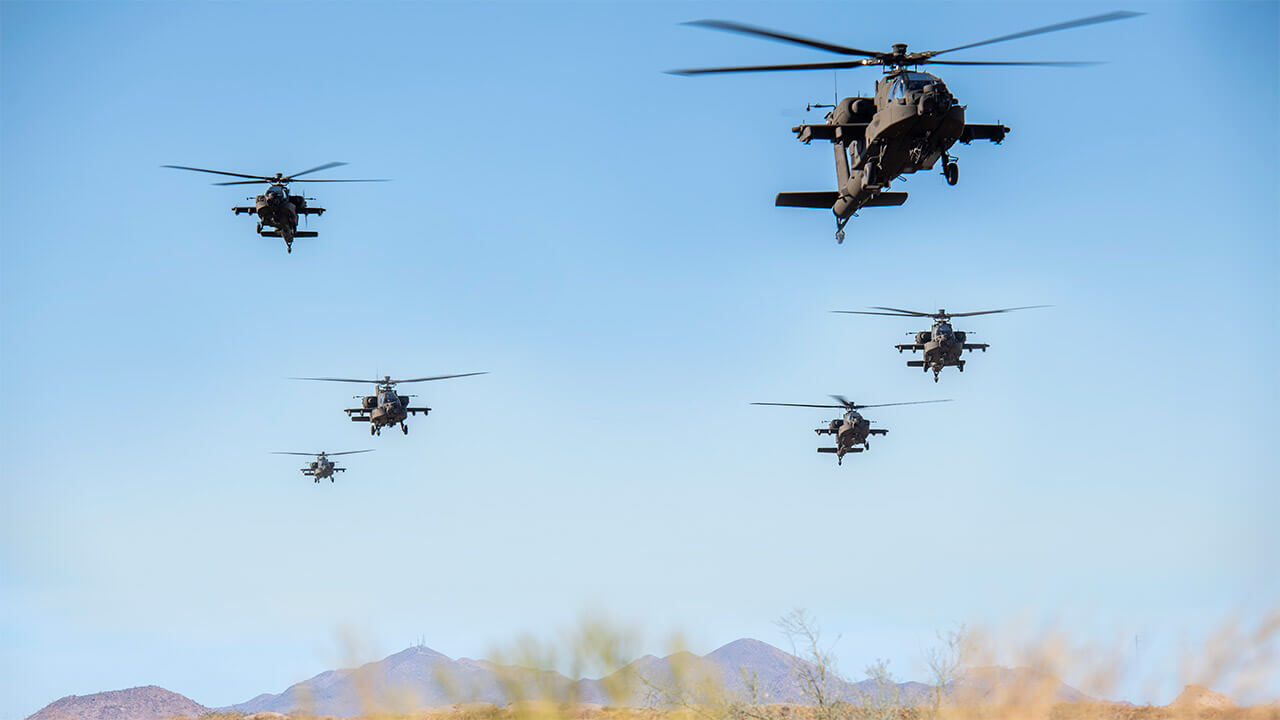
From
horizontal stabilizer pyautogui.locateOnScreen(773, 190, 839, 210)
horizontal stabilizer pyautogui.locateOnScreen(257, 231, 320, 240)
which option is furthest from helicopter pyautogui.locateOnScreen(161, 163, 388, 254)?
horizontal stabilizer pyautogui.locateOnScreen(773, 190, 839, 210)

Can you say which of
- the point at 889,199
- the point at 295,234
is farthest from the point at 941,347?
the point at 295,234

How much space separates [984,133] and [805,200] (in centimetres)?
527

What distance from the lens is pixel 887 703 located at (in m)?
23.3

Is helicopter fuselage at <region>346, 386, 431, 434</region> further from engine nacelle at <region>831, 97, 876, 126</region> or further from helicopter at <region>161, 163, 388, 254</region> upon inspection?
engine nacelle at <region>831, 97, 876, 126</region>

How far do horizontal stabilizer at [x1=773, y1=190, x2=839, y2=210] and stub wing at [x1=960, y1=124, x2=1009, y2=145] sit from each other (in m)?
4.39

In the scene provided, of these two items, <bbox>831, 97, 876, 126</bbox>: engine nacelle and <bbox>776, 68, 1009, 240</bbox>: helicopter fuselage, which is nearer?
<bbox>776, 68, 1009, 240</bbox>: helicopter fuselage

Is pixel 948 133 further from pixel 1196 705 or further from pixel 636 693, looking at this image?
pixel 1196 705

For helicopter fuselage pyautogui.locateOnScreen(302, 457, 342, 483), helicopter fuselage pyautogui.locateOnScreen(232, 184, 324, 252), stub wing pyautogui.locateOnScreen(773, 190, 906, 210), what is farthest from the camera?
helicopter fuselage pyautogui.locateOnScreen(302, 457, 342, 483)

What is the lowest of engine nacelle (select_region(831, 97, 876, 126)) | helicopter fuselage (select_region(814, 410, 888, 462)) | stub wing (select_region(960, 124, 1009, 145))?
helicopter fuselage (select_region(814, 410, 888, 462))

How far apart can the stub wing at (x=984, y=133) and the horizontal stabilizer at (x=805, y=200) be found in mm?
4387

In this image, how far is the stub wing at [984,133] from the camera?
24.1 m

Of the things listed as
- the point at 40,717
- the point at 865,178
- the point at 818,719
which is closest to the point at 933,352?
the point at 865,178

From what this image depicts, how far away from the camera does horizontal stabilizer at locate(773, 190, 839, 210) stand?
27734 millimetres

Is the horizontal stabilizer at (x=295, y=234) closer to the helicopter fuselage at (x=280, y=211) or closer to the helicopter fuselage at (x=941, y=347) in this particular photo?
the helicopter fuselage at (x=280, y=211)
